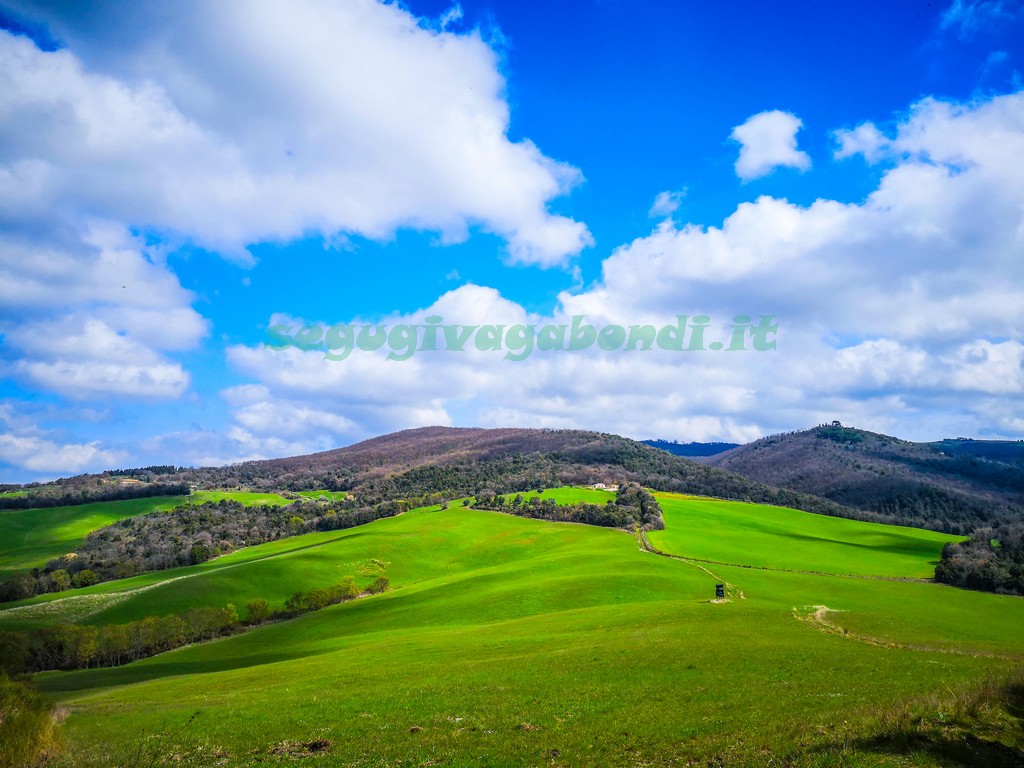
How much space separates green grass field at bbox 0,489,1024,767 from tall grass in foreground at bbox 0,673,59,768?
3.99 feet

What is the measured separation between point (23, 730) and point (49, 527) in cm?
19895

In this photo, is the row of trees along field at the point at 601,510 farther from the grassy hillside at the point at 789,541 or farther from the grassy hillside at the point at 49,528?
the grassy hillside at the point at 49,528

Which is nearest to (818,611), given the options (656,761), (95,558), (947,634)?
(947,634)

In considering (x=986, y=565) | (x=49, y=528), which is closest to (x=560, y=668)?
(x=986, y=565)

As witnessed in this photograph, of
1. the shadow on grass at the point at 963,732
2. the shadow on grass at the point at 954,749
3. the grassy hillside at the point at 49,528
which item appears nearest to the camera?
the shadow on grass at the point at 954,749

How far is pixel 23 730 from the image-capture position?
2012 centimetres

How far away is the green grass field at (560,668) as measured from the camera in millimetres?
18156

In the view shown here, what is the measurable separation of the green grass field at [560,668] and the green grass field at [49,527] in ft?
250

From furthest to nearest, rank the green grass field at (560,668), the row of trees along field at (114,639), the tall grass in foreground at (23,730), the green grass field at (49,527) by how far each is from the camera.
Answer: the green grass field at (49,527)
the row of trees along field at (114,639)
the tall grass in foreground at (23,730)
the green grass field at (560,668)

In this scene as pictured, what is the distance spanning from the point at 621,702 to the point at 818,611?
3396 centimetres

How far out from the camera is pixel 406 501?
182 metres

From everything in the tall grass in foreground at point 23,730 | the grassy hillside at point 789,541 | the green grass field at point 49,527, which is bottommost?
the green grass field at point 49,527

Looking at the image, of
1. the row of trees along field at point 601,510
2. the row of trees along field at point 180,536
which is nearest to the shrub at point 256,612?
the row of trees along field at point 180,536

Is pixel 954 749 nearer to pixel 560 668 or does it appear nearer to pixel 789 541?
pixel 560 668
